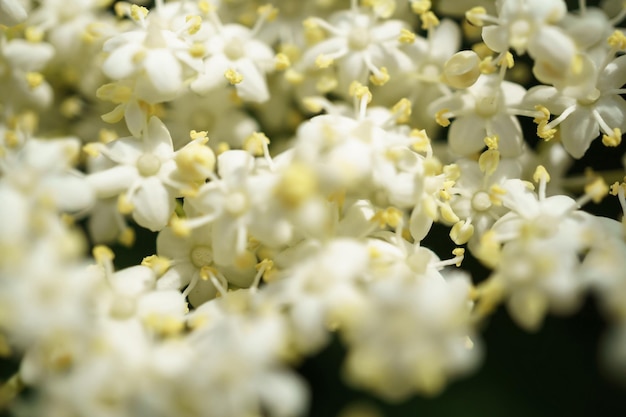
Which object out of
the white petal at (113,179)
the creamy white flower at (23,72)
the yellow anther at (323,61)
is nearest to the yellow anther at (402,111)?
the yellow anther at (323,61)

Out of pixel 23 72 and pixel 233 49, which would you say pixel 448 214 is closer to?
pixel 233 49

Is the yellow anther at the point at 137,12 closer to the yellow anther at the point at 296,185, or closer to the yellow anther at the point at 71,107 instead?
the yellow anther at the point at 71,107

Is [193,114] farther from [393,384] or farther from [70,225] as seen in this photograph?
[393,384]

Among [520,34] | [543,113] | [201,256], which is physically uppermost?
[520,34]

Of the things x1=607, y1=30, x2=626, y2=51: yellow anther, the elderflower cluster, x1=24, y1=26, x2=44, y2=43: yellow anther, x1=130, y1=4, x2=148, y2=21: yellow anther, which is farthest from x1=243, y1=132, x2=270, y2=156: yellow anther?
x1=607, y1=30, x2=626, y2=51: yellow anther

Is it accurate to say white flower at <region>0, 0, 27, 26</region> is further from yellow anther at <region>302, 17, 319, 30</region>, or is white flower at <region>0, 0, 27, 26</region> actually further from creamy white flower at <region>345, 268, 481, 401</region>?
creamy white flower at <region>345, 268, 481, 401</region>

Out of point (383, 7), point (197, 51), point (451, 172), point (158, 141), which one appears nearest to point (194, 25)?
point (197, 51)
